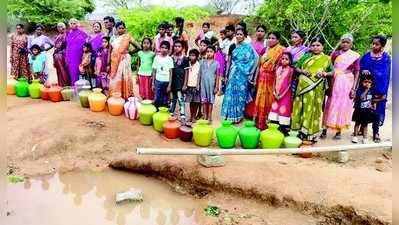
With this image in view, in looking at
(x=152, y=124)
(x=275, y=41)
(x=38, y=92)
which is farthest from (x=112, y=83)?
(x=275, y=41)

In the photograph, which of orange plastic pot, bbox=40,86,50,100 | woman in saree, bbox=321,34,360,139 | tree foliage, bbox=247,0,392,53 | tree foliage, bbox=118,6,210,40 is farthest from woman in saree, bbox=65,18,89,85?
tree foliage, bbox=247,0,392,53

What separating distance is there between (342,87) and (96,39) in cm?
406

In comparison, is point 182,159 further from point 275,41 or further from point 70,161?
point 275,41

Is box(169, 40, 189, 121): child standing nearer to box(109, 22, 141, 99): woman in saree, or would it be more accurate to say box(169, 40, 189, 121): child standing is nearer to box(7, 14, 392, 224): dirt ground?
box(7, 14, 392, 224): dirt ground

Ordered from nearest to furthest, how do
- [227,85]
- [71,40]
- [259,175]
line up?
[259,175], [227,85], [71,40]

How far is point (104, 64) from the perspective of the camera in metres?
7.36

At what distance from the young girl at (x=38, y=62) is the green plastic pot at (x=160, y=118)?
3.20 metres

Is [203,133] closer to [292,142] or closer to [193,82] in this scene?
[193,82]

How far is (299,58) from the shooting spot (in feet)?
19.2

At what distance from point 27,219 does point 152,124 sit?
101 inches

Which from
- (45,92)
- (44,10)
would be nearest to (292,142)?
(45,92)

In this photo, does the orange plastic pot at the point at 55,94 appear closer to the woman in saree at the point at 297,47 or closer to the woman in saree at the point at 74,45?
the woman in saree at the point at 74,45

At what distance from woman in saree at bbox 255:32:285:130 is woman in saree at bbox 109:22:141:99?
2139 mm

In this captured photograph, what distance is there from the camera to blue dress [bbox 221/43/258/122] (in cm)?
634
